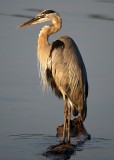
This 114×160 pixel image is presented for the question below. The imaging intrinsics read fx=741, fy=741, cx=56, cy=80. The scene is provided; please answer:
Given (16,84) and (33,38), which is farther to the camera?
(33,38)

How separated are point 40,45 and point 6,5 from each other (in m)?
10.5

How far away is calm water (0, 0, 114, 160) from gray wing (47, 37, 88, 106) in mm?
727

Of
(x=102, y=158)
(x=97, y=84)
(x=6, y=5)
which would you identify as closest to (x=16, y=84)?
(x=97, y=84)

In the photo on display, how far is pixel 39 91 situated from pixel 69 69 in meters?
2.31

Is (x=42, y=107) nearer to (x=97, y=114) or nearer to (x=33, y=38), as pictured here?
(x=97, y=114)

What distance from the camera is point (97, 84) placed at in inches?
545

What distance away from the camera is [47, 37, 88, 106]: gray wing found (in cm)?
1096

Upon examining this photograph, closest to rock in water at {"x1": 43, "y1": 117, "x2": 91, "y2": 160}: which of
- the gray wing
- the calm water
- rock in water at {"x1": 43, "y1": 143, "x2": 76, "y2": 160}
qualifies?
rock in water at {"x1": 43, "y1": 143, "x2": 76, "y2": 160}

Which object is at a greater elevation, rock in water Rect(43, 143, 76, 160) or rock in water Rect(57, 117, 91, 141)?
rock in water Rect(57, 117, 91, 141)

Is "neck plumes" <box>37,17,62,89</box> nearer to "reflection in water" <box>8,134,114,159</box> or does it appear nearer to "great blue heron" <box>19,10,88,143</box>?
"great blue heron" <box>19,10,88,143</box>

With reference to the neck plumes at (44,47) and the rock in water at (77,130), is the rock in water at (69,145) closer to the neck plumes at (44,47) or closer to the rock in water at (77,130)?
the rock in water at (77,130)

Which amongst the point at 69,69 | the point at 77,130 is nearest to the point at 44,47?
the point at 69,69

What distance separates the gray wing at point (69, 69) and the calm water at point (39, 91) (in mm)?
727

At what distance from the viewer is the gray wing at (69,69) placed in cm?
1096
